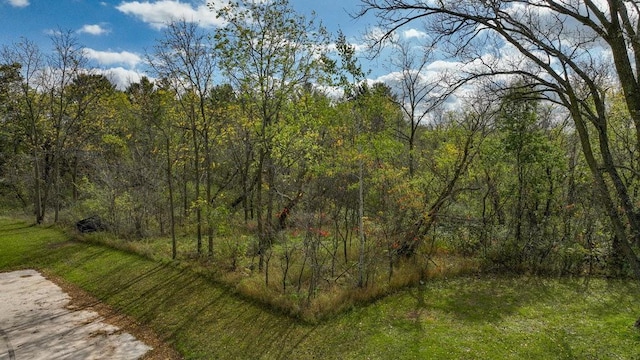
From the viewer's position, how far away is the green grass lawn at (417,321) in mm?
7277

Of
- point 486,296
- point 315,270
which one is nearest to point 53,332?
point 315,270

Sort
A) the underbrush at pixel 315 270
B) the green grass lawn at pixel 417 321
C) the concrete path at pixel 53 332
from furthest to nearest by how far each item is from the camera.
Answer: the underbrush at pixel 315 270 < the concrete path at pixel 53 332 < the green grass lawn at pixel 417 321

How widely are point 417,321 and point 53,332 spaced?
28.3ft

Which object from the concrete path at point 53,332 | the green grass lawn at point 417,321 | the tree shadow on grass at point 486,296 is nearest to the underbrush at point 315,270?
the green grass lawn at point 417,321

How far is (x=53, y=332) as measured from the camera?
9211mm

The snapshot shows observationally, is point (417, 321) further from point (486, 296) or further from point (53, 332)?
point (53, 332)

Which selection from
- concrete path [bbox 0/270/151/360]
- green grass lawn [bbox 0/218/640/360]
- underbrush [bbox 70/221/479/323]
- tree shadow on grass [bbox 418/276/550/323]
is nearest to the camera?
green grass lawn [bbox 0/218/640/360]

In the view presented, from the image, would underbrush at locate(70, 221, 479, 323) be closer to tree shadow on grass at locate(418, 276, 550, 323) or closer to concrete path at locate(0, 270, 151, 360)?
tree shadow on grass at locate(418, 276, 550, 323)

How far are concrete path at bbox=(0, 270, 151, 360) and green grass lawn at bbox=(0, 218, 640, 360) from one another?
790 mm

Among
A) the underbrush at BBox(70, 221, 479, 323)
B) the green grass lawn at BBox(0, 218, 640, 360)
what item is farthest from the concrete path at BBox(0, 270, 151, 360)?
the underbrush at BBox(70, 221, 479, 323)

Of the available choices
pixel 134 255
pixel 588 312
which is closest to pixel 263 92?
pixel 134 255

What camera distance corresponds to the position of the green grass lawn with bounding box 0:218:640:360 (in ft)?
23.9

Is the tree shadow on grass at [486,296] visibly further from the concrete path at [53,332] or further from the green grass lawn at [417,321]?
the concrete path at [53,332]

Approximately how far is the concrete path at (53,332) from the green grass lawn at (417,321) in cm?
79
